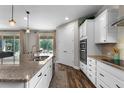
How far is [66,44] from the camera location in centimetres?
785

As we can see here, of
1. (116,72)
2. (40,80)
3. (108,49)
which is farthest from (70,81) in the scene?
(40,80)

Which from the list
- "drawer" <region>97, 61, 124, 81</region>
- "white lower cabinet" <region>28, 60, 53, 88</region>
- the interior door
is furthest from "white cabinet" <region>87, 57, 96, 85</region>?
the interior door

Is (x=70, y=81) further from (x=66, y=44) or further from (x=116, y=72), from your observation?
(x=66, y=44)

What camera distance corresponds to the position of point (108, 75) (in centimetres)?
256

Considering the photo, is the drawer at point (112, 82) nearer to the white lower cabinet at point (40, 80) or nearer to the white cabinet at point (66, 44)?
the white lower cabinet at point (40, 80)

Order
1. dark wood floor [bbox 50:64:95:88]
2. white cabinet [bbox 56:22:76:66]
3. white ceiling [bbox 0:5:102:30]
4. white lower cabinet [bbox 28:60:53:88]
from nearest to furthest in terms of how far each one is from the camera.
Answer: white lower cabinet [bbox 28:60:53:88] < dark wood floor [bbox 50:64:95:88] < white ceiling [bbox 0:5:102:30] < white cabinet [bbox 56:22:76:66]

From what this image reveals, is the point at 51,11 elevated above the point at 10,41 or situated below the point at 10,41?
above

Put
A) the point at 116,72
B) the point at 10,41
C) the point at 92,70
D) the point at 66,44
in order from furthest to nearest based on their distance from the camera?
1. the point at 10,41
2. the point at 66,44
3. the point at 92,70
4. the point at 116,72

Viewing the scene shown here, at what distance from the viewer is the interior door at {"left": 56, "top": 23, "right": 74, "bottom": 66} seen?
7.25 meters

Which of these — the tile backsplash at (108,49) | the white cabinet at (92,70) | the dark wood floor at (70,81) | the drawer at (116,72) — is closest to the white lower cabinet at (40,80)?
the drawer at (116,72)

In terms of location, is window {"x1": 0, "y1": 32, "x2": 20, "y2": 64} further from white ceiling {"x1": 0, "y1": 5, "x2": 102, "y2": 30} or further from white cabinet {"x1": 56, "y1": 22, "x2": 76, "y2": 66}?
white ceiling {"x1": 0, "y1": 5, "x2": 102, "y2": 30}

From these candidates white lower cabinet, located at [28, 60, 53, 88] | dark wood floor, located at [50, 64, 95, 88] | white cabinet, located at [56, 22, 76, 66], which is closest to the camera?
white lower cabinet, located at [28, 60, 53, 88]

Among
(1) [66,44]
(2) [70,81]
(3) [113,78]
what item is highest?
(1) [66,44]

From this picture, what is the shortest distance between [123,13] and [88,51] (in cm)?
235
